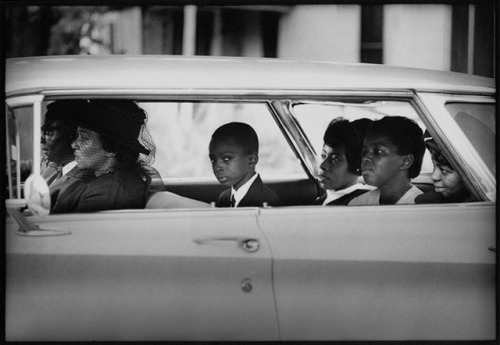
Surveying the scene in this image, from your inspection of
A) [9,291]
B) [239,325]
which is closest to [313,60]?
[239,325]

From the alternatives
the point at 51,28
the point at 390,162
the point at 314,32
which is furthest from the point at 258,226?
the point at 51,28

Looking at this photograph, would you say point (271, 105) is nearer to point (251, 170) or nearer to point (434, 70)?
point (251, 170)

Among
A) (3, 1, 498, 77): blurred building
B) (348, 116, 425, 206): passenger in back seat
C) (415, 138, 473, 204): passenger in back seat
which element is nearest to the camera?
(415, 138, 473, 204): passenger in back seat

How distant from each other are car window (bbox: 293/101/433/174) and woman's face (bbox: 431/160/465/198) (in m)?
0.05

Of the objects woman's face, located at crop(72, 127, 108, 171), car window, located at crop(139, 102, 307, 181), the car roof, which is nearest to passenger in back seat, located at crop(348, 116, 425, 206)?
the car roof

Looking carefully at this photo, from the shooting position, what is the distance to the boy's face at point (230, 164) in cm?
456

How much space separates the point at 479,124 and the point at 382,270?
3.49 feet

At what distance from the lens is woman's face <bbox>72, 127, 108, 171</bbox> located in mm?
4551

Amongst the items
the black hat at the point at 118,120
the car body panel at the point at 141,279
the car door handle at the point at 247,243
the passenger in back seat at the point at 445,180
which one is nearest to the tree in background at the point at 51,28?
the black hat at the point at 118,120

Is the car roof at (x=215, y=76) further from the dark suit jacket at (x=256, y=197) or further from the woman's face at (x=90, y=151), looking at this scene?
the dark suit jacket at (x=256, y=197)

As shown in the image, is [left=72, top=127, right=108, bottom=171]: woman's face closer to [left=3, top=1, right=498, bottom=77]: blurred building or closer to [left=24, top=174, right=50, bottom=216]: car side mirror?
[left=24, top=174, right=50, bottom=216]: car side mirror

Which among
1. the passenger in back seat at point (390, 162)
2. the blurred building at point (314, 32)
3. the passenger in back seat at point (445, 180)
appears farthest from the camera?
the blurred building at point (314, 32)

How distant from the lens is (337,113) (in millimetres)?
4465

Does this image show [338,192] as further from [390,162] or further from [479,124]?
[479,124]
